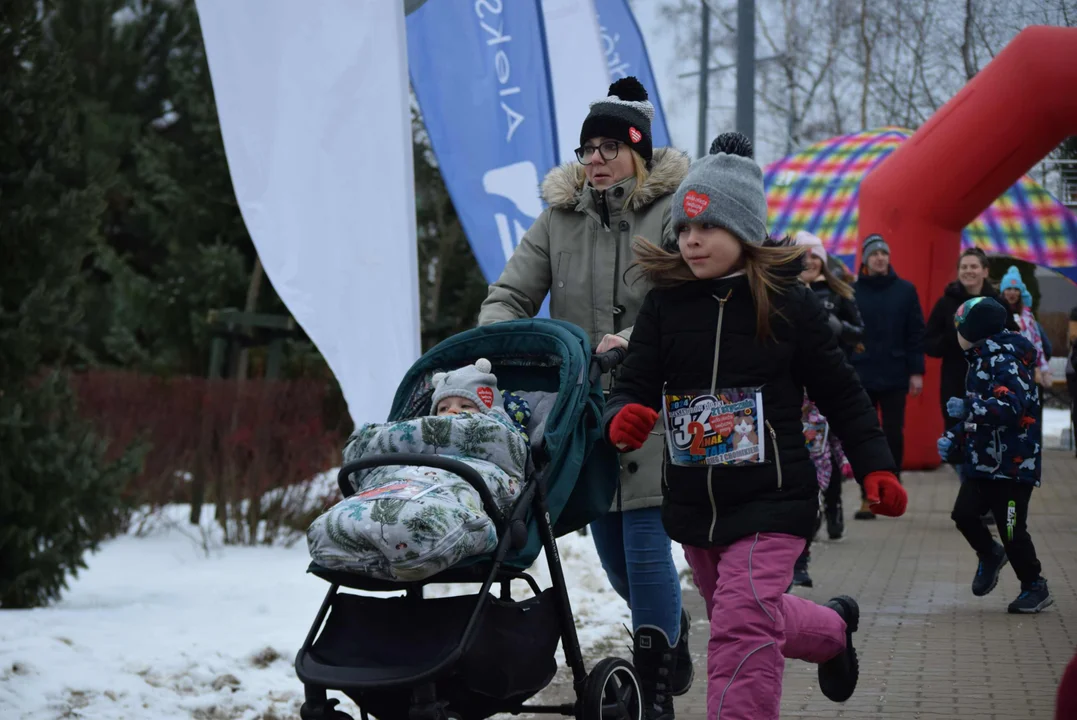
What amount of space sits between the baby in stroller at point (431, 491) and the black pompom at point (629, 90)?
1.27m

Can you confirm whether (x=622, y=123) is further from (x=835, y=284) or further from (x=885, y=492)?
(x=835, y=284)

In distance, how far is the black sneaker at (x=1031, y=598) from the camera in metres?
7.27

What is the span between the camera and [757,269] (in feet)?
13.5

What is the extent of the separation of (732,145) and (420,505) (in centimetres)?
160

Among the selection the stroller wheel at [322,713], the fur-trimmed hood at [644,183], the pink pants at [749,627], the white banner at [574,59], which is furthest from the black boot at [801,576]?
the stroller wheel at [322,713]

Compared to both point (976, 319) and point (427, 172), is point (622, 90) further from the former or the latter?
point (427, 172)

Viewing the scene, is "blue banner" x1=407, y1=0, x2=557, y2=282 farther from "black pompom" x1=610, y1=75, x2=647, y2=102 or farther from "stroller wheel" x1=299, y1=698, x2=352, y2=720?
"stroller wheel" x1=299, y1=698, x2=352, y2=720

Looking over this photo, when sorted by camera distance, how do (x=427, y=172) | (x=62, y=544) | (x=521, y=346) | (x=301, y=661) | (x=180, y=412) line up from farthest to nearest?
1. (x=427, y=172)
2. (x=180, y=412)
3. (x=62, y=544)
4. (x=521, y=346)
5. (x=301, y=661)

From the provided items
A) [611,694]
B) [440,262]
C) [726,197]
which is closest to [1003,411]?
[726,197]

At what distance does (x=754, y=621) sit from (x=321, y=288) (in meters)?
2.76

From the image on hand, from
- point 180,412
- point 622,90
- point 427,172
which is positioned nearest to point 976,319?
point 622,90

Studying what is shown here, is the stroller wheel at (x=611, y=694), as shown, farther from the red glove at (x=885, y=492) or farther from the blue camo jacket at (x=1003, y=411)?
the blue camo jacket at (x=1003, y=411)

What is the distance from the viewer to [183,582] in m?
8.28

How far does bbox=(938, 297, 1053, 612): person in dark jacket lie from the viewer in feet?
23.7
